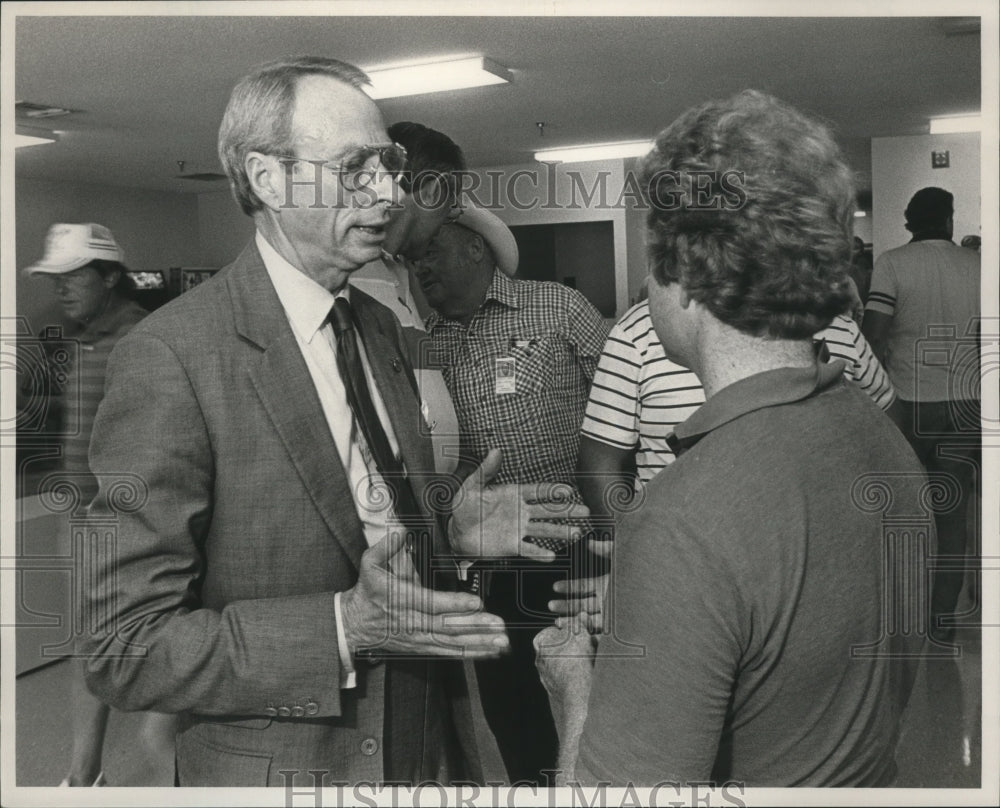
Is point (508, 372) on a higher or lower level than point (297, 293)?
lower

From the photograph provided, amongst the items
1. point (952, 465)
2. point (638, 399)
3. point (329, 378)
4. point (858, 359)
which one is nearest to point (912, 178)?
point (858, 359)

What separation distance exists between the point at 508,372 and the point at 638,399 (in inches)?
10.2

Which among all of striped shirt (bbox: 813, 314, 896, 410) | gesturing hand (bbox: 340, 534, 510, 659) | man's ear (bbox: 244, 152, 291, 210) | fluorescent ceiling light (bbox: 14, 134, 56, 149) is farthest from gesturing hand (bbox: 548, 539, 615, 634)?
fluorescent ceiling light (bbox: 14, 134, 56, 149)

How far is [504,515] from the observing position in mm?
1628

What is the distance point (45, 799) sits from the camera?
1.66 meters

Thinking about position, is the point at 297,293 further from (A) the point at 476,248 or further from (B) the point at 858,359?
(B) the point at 858,359

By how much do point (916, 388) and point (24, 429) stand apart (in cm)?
172

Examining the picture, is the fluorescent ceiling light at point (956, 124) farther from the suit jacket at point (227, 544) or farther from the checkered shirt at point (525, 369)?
the suit jacket at point (227, 544)

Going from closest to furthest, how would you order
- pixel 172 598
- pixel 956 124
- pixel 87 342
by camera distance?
1. pixel 172 598
2. pixel 87 342
3. pixel 956 124

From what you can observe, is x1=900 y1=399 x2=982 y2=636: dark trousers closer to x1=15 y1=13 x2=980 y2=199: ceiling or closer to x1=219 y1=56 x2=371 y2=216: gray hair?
x1=15 y1=13 x2=980 y2=199: ceiling

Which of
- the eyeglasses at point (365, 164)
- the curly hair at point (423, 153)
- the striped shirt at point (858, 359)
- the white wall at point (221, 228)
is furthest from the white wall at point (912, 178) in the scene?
the white wall at point (221, 228)

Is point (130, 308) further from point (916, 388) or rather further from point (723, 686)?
point (916, 388)

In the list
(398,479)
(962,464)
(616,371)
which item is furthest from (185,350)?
(962,464)

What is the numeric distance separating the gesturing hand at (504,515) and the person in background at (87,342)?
617mm
